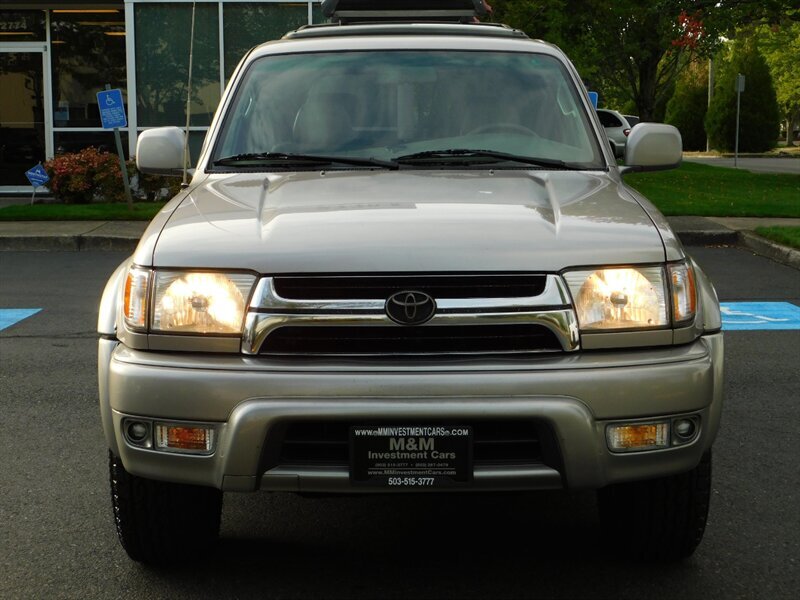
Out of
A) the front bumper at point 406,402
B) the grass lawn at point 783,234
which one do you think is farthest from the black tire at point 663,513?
the grass lawn at point 783,234

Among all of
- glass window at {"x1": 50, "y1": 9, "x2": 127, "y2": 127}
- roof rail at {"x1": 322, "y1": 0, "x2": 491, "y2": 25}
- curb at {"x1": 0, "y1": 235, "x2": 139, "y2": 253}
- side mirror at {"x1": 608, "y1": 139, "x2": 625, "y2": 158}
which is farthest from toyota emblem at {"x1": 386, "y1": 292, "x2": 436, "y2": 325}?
glass window at {"x1": 50, "y1": 9, "x2": 127, "y2": 127}

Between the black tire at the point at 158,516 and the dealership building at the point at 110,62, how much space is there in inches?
618

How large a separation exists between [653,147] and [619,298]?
5.59 feet

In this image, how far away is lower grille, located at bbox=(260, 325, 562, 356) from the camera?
3.47 m

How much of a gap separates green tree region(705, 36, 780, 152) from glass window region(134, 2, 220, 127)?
34.6 m

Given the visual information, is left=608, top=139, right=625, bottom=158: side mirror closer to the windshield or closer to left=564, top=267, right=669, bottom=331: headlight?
the windshield

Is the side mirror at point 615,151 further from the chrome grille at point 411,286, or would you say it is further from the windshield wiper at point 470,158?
the chrome grille at point 411,286

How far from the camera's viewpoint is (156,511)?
382cm

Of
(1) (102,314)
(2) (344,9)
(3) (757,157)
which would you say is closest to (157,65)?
(2) (344,9)

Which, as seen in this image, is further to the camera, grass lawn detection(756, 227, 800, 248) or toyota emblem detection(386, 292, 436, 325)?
grass lawn detection(756, 227, 800, 248)

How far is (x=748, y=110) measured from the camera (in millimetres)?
50875

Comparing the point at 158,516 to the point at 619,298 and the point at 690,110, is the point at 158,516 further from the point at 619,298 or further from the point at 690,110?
the point at 690,110

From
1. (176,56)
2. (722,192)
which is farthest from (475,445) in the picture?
(722,192)

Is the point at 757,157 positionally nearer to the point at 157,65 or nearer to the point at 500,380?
the point at 157,65
